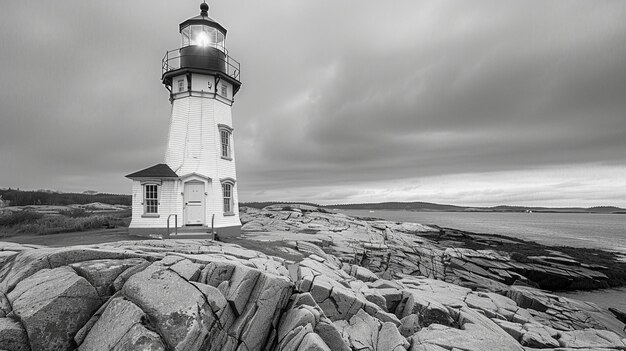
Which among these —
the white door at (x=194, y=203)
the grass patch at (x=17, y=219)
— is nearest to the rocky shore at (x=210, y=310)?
the white door at (x=194, y=203)

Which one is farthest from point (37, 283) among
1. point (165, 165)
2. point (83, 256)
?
point (165, 165)

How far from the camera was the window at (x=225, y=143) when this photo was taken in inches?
803

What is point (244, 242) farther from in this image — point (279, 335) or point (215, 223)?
point (279, 335)

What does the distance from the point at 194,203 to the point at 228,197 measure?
229cm

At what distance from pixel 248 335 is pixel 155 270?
300 centimetres

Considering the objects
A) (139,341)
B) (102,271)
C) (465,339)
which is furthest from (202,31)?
(465,339)

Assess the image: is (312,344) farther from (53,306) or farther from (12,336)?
(12,336)

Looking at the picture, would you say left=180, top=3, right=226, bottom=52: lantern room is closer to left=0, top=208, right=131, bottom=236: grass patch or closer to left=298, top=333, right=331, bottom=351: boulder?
left=0, top=208, right=131, bottom=236: grass patch

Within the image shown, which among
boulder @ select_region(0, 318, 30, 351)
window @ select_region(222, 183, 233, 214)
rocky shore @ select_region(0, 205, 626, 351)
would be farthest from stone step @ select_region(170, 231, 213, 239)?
boulder @ select_region(0, 318, 30, 351)

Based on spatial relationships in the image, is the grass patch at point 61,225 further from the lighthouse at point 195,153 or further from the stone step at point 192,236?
the stone step at point 192,236

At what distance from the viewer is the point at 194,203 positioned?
1889cm

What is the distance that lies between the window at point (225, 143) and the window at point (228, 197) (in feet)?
6.46

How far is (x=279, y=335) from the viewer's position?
7.87 metres

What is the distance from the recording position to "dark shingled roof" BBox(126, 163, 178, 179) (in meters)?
18.1
